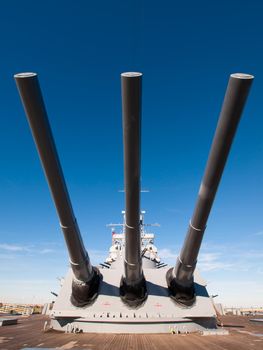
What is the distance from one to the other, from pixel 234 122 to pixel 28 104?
299 cm

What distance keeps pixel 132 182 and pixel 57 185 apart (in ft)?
5.10

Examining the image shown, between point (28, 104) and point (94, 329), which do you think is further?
point (94, 329)

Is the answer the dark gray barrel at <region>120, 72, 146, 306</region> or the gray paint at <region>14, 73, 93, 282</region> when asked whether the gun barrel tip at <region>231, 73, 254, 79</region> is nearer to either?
the dark gray barrel at <region>120, 72, 146, 306</region>

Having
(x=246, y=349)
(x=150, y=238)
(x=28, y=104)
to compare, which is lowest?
(x=246, y=349)

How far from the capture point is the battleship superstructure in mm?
4122

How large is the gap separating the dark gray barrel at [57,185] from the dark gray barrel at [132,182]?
1.20 metres

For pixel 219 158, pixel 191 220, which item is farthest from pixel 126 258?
pixel 219 158

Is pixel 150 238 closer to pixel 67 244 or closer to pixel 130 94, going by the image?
pixel 67 244

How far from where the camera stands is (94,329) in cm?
915

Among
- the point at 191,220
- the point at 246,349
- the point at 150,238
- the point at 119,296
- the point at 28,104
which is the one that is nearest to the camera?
the point at 28,104

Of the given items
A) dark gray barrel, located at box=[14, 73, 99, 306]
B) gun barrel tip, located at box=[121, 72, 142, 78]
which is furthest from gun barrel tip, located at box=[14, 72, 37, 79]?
gun barrel tip, located at box=[121, 72, 142, 78]

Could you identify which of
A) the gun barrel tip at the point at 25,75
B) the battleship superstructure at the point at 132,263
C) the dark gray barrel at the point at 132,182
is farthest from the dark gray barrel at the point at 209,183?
the gun barrel tip at the point at 25,75

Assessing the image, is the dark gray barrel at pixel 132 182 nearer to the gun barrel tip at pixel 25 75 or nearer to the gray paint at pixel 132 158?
the gray paint at pixel 132 158

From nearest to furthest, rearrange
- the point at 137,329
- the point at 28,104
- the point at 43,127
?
the point at 28,104, the point at 43,127, the point at 137,329
